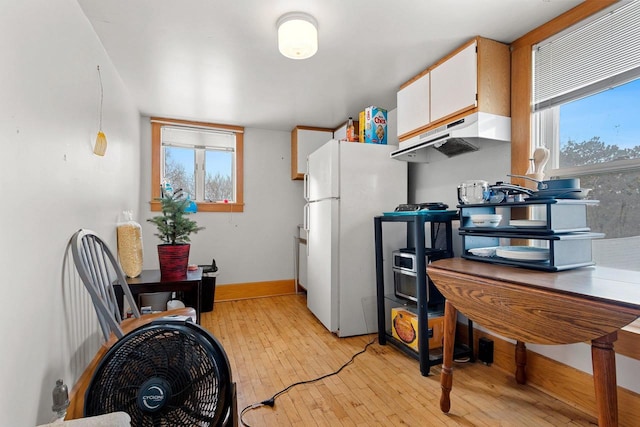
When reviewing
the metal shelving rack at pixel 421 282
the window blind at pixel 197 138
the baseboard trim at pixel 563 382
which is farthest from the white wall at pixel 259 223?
the baseboard trim at pixel 563 382

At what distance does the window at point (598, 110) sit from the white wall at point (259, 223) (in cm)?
303

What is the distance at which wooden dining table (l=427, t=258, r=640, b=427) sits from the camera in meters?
1.04

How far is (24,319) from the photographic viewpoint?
3.67 feet

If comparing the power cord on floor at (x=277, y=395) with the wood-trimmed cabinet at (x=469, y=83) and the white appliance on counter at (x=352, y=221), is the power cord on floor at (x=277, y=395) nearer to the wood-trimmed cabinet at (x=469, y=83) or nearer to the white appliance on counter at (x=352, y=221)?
the white appliance on counter at (x=352, y=221)

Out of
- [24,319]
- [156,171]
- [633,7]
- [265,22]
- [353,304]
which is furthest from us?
[156,171]

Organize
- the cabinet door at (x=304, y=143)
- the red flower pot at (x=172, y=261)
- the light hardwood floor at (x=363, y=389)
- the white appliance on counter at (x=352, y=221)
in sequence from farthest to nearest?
the cabinet door at (x=304, y=143) → the white appliance on counter at (x=352, y=221) → the red flower pot at (x=172, y=261) → the light hardwood floor at (x=363, y=389)

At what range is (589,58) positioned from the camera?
1.73 meters

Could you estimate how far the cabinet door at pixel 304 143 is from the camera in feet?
13.4

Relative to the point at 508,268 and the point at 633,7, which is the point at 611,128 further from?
the point at 508,268

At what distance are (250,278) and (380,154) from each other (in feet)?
7.92

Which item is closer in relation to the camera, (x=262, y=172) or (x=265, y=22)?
(x=265, y=22)

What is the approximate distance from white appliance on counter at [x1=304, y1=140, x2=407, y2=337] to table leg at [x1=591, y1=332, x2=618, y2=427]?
1.80 m

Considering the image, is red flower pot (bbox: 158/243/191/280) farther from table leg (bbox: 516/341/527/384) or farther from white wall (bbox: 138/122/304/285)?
Result: table leg (bbox: 516/341/527/384)

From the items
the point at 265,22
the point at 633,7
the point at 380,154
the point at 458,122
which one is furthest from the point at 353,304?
the point at 633,7
